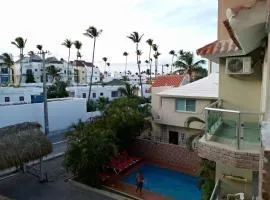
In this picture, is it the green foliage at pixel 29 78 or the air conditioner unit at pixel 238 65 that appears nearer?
the air conditioner unit at pixel 238 65

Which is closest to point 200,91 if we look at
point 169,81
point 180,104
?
point 180,104

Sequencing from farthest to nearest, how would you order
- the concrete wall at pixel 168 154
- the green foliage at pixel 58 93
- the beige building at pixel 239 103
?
the green foliage at pixel 58 93 → the concrete wall at pixel 168 154 → the beige building at pixel 239 103

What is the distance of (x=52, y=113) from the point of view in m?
30.1

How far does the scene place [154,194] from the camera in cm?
1672

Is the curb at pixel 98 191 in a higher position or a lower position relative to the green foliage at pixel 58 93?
lower

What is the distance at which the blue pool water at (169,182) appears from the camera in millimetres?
16953

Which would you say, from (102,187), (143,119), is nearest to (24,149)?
(102,187)

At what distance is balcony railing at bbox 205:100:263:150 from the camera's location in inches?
233

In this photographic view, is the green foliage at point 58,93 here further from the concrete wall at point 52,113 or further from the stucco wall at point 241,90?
the stucco wall at point 241,90

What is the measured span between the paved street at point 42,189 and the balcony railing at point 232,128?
1005cm

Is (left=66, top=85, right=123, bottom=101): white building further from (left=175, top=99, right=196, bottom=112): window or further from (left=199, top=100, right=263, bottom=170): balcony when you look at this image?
(left=199, top=100, right=263, bottom=170): balcony

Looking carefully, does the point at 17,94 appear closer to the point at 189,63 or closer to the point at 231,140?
the point at 189,63

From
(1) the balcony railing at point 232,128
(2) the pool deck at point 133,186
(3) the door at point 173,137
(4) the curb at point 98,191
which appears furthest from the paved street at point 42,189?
(1) the balcony railing at point 232,128

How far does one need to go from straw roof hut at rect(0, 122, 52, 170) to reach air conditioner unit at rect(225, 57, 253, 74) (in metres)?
12.0
